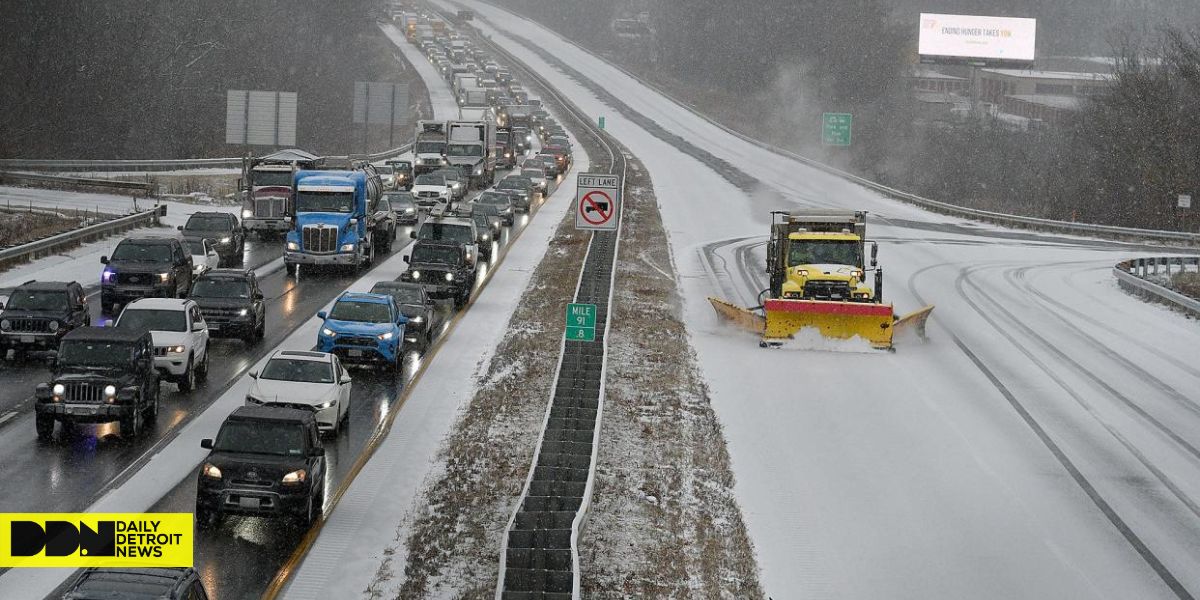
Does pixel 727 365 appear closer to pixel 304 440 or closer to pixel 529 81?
pixel 304 440

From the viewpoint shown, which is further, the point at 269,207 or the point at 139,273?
the point at 269,207

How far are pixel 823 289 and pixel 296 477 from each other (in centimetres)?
1825

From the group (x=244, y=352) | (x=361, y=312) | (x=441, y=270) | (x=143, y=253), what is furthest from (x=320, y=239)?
(x=361, y=312)

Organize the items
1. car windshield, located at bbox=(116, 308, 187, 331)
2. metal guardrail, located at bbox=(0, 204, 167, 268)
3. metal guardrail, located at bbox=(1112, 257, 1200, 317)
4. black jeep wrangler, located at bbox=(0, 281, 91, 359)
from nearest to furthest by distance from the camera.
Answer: car windshield, located at bbox=(116, 308, 187, 331) → black jeep wrangler, located at bbox=(0, 281, 91, 359) → metal guardrail, located at bbox=(0, 204, 167, 268) → metal guardrail, located at bbox=(1112, 257, 1200, 317)

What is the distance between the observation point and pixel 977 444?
2469 cm

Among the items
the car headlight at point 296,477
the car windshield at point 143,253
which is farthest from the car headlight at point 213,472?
the car windshield at point 143,253

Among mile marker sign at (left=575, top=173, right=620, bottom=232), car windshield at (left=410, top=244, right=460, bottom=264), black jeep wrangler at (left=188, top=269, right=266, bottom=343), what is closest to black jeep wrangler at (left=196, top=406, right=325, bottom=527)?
mile marker sign at (left=575, top=173, right=620, bottom=232)

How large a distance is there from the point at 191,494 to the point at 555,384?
24.3ft

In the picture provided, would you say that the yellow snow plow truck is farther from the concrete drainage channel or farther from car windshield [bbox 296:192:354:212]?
car windshield [bbox 296:192:354:212]

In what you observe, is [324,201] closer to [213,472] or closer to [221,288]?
[221,288]

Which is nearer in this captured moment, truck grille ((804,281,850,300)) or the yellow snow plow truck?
the yellow snow plow truck

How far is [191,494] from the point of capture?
19984 millimetres

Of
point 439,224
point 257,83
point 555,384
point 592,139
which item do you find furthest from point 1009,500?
point 257,83

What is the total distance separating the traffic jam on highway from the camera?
18.0 meters
